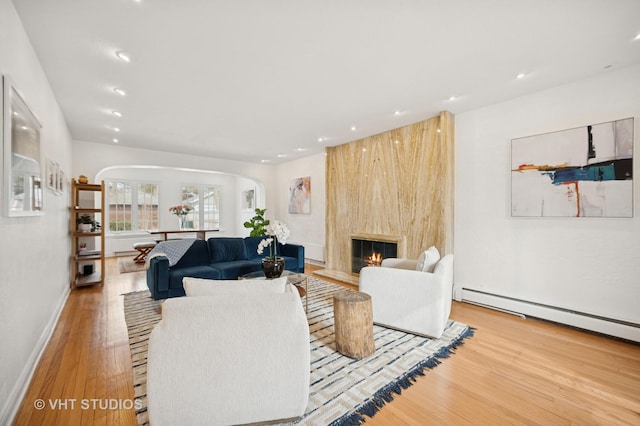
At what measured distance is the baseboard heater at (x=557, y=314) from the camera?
264cm

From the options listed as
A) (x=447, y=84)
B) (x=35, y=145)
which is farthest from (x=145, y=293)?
(x=447, y=84)

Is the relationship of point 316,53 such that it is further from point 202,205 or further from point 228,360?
point 202,205

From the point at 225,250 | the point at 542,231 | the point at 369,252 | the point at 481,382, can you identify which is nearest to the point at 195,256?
the point at 225,250

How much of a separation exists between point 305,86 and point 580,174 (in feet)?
10.3

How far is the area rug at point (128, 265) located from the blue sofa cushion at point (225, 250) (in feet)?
8.68

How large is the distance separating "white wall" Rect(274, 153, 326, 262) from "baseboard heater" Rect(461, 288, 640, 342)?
11.2 feet

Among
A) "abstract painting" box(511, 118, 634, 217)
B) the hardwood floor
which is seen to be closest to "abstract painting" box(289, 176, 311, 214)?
"abstract painting" box(511, 118, 634, 217)

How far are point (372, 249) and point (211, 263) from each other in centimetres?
275

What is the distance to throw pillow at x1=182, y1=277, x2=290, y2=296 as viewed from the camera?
1540 mm

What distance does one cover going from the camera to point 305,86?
10.0ft

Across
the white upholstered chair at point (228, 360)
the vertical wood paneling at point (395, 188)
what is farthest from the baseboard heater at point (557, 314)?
the white upholstered chair at point (228, 360)

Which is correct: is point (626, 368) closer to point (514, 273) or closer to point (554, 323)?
point (554, 323)

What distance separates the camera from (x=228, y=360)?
4.65ft

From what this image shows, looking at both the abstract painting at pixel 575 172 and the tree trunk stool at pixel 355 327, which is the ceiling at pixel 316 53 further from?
the tree trunk stool at pixel 355 327
